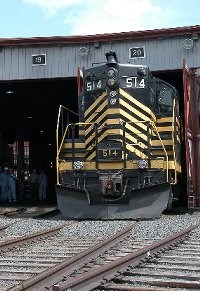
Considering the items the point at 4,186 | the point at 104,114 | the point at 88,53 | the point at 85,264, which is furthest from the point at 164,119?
the point at 4,186

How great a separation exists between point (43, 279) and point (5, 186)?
14881 mm

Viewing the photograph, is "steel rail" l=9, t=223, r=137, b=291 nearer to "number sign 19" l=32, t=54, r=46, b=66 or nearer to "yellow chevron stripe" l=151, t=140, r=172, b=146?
"yellow chevron stripe" l=151, t=140, r=172, b=146

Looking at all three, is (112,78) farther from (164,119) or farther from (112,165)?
(112,165)

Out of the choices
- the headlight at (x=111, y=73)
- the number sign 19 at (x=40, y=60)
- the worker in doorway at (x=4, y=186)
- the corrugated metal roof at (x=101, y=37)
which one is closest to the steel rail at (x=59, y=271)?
the headlight at (x=111, y=73)

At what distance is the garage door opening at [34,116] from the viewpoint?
57.0ft

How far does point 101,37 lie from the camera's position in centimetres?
1423

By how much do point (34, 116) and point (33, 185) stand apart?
3802 millimetres

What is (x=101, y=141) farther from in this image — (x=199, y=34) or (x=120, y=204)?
(x=199, y=34)

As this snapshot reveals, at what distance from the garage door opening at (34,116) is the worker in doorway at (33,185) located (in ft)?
1.12

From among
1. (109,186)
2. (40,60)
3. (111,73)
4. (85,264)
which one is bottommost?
(85,264)

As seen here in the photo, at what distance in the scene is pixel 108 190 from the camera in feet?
31.3

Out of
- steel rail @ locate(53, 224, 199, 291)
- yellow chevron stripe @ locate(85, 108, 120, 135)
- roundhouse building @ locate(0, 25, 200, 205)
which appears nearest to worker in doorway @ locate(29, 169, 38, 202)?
roundhouse building @ locate(0, 25, 200, 205)

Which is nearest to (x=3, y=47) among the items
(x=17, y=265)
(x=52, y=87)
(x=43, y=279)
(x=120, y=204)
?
(x=52, y=87)

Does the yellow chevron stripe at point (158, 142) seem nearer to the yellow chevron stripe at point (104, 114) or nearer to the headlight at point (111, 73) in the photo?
the yellow chevron stripe at point (104, 114)
